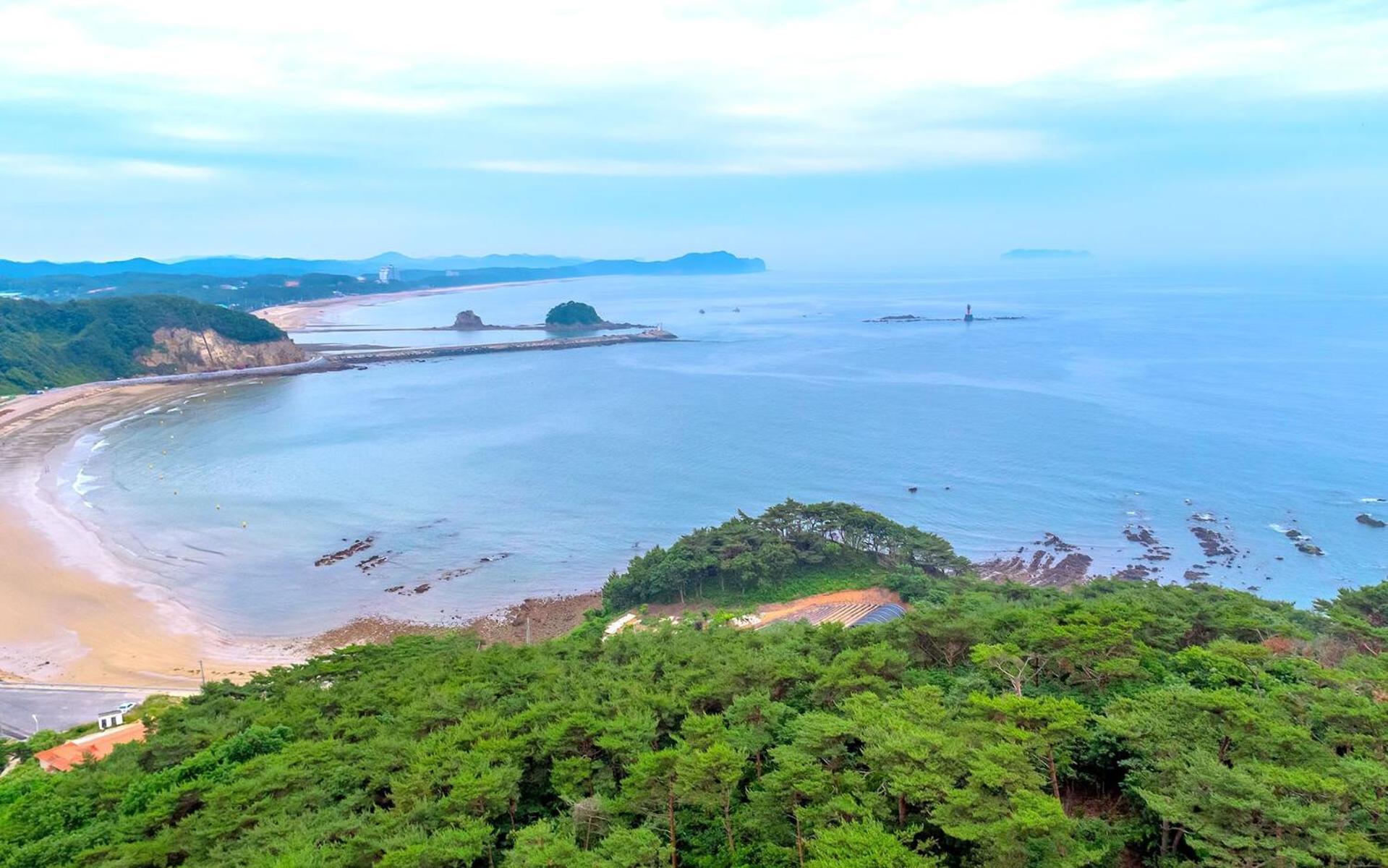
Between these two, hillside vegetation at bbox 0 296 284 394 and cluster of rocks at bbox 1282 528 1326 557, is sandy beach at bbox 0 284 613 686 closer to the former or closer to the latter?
cluster of rocks at bbox 1282 528 1326 557

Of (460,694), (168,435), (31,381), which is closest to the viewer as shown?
(460,694)

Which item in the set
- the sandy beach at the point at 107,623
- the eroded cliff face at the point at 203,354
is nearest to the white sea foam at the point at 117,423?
the sandy beach at the point at 107,623

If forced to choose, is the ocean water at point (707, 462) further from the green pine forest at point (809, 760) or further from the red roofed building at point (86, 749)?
the green pine forest at point (809, 760)

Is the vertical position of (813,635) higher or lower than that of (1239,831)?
lower

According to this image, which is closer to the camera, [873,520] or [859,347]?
[873,520]

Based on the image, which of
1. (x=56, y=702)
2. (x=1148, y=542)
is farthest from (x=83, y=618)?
(x=1148, y=542)

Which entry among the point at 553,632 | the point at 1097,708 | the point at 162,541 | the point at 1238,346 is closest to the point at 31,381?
the point at 162,541

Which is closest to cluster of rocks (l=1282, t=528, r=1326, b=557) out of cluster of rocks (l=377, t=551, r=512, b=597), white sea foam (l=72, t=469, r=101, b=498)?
cluster of rocks (l=377, t=551, r=512, b=597)

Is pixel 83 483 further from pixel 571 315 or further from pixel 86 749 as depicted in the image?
pixel 571 315

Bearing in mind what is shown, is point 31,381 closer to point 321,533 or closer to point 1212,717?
point 321,533
